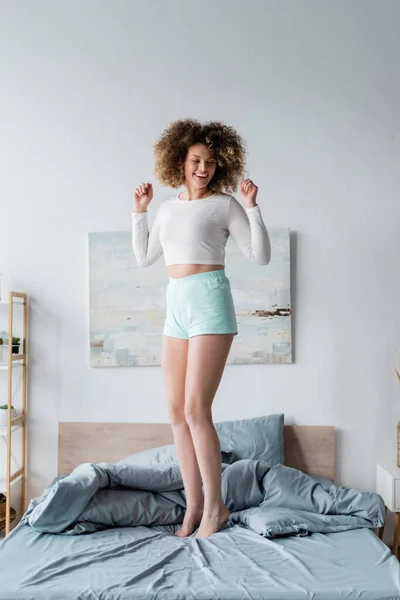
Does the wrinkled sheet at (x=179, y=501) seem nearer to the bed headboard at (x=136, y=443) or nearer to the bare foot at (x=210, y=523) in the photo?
the bare foot at (x=210, y=523)

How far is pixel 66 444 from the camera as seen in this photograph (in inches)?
134

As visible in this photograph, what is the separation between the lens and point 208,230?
2.44 meters

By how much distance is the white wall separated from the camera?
3379mm

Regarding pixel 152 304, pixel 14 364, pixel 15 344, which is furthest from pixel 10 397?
pixel 152 304

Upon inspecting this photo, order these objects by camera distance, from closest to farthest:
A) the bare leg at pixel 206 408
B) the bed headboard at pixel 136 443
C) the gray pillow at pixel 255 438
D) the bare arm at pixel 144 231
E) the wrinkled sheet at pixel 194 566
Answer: the wrinkled sheet at pixel 194 566, the bare leg at pixel 206 408, the bare arm at pixel 144 231, the gray pillow at pixel 255 438, the bed headboard at pixel 136 443

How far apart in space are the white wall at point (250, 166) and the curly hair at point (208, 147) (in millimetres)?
885

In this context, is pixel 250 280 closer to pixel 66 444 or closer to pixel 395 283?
pixel 395 283

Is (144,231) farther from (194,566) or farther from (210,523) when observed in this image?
(194,566)

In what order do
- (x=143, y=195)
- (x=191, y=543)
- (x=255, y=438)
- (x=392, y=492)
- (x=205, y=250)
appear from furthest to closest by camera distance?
(x=255, y=438), (x=392, y=492), (x=143, y=195), (x=205, y=250), (x=191, y=543)

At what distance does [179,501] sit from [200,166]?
130cm

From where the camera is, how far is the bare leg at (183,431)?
8.11 feet

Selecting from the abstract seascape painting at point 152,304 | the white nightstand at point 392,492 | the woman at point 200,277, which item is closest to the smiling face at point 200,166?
the woman at point 200,277

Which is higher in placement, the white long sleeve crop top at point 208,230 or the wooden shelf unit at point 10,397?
the white long sleeve crop top at point 208,230

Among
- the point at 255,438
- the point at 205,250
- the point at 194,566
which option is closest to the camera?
the point at 194,566
